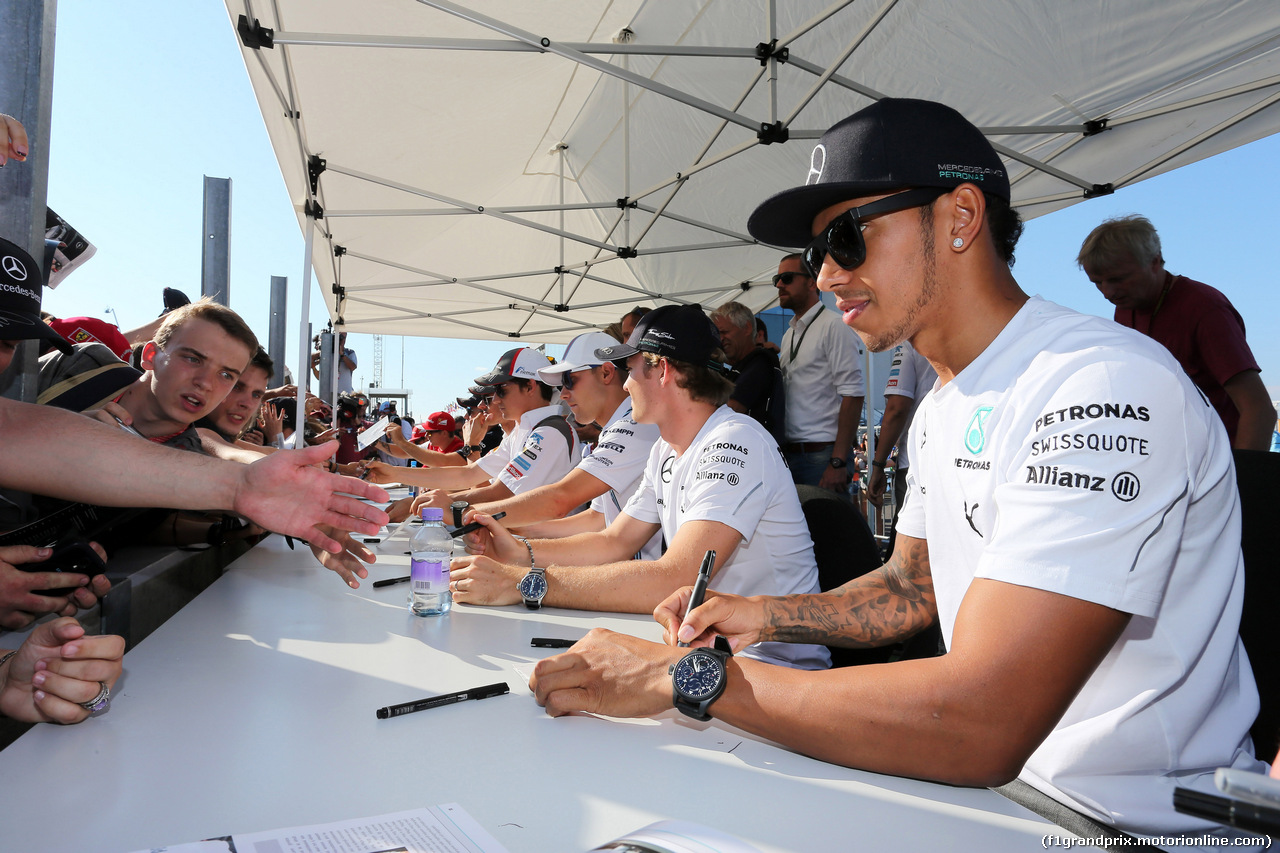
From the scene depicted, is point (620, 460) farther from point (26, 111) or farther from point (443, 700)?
point (26, 111)

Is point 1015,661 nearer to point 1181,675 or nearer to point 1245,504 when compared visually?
point 1181,675

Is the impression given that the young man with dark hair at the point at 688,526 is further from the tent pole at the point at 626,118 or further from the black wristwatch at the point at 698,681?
the tent pole at the point at 626,118

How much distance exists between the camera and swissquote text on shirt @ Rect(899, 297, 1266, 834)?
0.86 m

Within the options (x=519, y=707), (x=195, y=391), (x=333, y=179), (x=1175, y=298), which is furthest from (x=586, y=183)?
(x=519, y=707)

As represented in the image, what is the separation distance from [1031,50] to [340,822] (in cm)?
480

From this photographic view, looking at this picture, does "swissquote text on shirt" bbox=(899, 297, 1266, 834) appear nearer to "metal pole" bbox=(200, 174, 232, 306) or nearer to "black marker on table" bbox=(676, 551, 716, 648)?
"black marker on table" bbox=(676, 551, 716, 648)

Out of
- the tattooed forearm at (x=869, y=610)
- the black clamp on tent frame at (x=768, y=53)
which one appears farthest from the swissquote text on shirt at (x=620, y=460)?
the black clamp on tent frame at (x=768, y=53)

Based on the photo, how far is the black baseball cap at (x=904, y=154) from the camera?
1.21 m

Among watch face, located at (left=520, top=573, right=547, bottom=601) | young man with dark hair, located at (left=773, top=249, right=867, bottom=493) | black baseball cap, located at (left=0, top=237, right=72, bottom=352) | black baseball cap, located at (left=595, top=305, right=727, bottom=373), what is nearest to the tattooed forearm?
watch face, located at (left=520, top=573, right=547, bottom=601)

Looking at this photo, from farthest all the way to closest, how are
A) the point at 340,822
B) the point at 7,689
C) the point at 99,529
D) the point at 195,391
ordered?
the point at 195,391 < the point at 99,529 < the point at 7,689 < the point at 340,822

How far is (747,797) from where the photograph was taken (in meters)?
0.87

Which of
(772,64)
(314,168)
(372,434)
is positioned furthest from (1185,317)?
(314,168)

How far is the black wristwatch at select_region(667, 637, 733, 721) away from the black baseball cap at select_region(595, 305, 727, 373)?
1421 millimetres

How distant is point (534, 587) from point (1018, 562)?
127 cm
